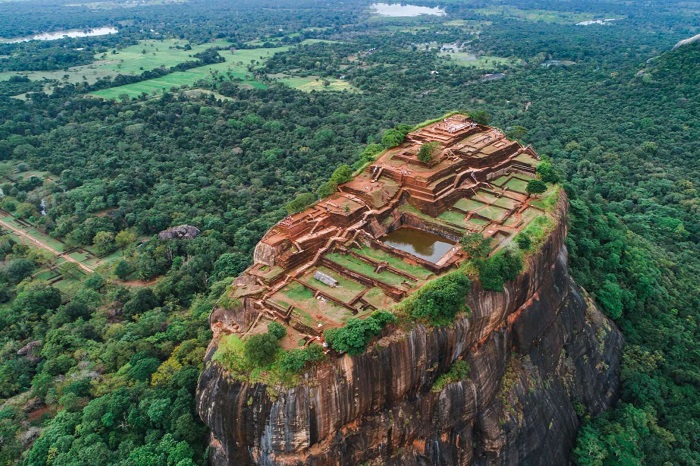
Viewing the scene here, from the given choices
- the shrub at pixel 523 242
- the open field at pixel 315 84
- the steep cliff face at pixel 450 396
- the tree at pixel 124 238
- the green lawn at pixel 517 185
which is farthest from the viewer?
the open field at pixel 315 84

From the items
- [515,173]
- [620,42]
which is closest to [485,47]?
[620,42]

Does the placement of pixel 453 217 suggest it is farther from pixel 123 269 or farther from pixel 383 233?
pixel 123 269

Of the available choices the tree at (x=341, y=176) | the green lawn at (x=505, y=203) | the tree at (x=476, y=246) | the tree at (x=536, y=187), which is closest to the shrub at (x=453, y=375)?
the tree at (x=476, y=246)

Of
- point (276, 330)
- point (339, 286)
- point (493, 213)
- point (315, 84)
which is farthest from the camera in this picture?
point (315, 84)

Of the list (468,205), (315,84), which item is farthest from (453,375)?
(315,84)

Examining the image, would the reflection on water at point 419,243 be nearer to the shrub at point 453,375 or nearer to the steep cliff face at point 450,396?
the steep cliff face at point 450,396

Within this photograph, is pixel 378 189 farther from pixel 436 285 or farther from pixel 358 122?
pixel 358 122

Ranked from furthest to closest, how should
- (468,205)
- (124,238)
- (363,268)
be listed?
(124,238) < (468,205) < (363,268)
